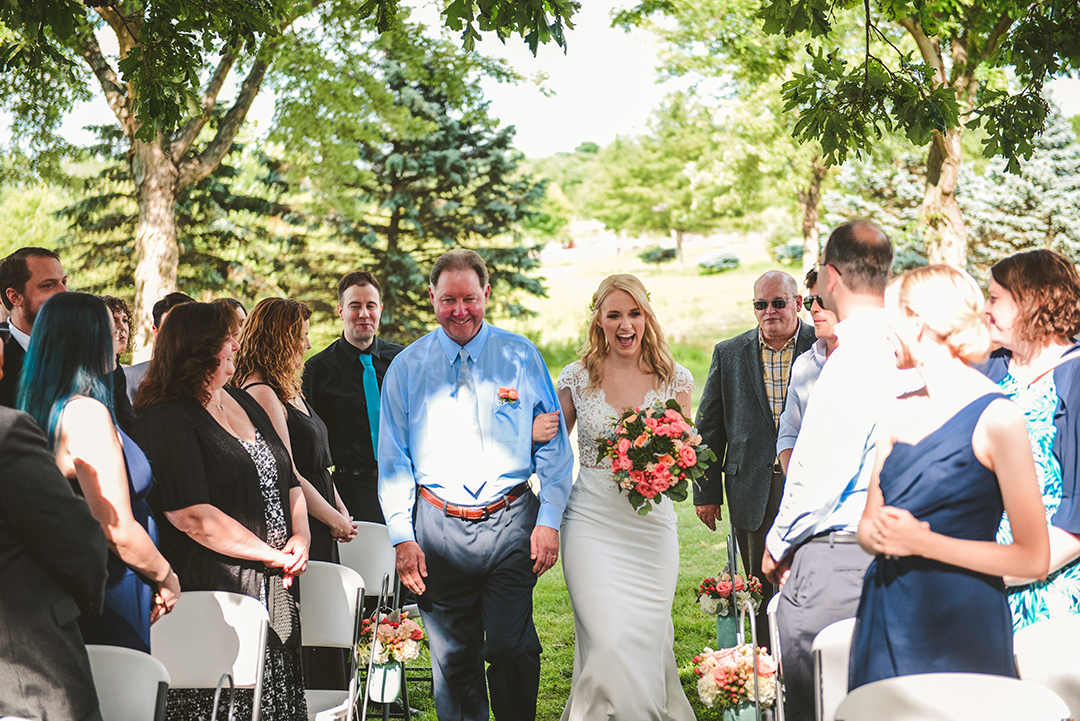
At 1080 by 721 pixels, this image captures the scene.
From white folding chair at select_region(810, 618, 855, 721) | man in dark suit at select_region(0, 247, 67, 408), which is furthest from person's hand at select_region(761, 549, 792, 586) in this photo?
man in dark suit at select_region(0, 247, 67, 408)

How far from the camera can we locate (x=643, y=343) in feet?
16.8

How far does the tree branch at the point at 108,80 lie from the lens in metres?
12.5

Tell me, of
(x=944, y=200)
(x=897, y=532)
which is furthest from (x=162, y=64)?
(x=944, y=200)

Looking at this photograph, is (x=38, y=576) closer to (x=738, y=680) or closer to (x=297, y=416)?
(x=297, y=416)

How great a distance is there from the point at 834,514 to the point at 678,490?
51.8 inches

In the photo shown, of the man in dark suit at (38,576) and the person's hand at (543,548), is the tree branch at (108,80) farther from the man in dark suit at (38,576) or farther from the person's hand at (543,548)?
the man in dark suit at (38,576)

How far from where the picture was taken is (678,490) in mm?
4512

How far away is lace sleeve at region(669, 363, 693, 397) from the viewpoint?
16.6 ft

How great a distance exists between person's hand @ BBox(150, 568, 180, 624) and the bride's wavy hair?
252cm

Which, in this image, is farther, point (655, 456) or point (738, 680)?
point (655, 456)

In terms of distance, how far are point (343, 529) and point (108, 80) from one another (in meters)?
10.5

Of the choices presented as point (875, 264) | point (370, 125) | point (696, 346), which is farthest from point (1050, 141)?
point (875, 264)

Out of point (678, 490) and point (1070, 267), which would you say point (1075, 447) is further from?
point (678, 490)

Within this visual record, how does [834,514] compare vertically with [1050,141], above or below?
below
